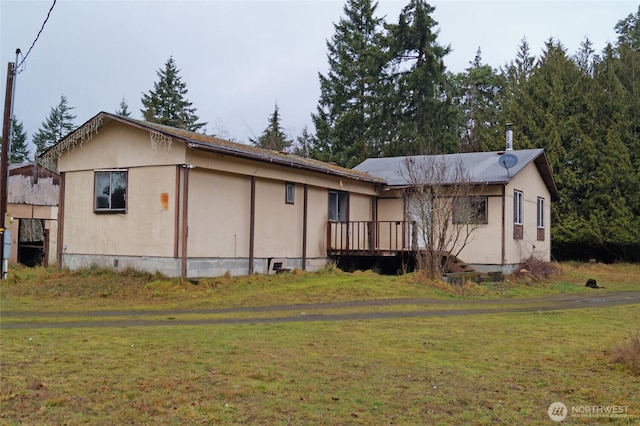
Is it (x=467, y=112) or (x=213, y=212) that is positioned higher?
(x=467, y=112)

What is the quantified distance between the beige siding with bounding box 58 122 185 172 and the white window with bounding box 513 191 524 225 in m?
12.3

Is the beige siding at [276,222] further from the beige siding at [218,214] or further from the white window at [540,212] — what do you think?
the white window at [540,212]

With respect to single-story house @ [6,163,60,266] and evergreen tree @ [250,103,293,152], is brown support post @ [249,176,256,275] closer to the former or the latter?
single-story house @ [6,163,60,266]

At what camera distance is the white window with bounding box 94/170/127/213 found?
1691 centimetres

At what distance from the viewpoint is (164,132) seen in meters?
15.8

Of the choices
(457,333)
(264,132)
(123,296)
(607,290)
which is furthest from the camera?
(264,132)

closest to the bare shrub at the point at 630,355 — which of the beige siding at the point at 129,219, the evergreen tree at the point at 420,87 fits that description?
the beige siding at the point at 129,219

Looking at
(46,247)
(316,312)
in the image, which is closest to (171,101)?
(46,247)

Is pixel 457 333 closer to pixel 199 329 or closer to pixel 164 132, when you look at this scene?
pixel 199 329

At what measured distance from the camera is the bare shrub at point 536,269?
21406mm

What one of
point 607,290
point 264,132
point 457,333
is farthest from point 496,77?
point 457,333

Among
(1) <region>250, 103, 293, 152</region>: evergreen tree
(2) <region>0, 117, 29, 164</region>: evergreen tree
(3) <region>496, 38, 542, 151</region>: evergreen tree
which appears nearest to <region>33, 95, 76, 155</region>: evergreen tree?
(2) <region>0, 117, 29, 164</region>: evergreen tree

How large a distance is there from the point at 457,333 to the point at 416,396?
412 cm

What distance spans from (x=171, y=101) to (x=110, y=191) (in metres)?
38.2
